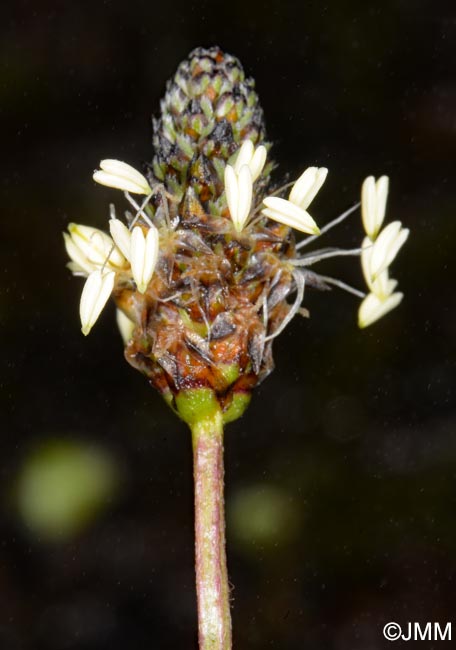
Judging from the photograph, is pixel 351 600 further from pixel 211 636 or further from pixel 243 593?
pixel 211 636

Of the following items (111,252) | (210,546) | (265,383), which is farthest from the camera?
(265,383)

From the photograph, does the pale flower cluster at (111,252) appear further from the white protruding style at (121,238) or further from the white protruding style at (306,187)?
the white protruding style at (306,187)

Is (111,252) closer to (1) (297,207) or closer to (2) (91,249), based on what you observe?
(2) (91,249)

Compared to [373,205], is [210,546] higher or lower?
lower

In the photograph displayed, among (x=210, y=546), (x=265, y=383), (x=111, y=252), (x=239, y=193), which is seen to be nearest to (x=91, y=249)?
(x=111, y=252)

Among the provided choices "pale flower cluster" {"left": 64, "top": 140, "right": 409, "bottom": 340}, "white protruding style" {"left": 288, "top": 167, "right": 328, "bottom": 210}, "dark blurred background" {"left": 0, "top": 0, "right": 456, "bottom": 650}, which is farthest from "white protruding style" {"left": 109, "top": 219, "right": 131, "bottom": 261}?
"dark blurred background" {"left": 0, "top": 0, "right": 456, "bottom": 650}

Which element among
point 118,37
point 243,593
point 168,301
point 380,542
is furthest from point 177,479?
point 168,301

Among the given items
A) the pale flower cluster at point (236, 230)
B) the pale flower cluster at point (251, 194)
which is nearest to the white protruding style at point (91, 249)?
the pale flower cluster at point (236, 230)
